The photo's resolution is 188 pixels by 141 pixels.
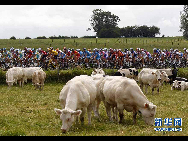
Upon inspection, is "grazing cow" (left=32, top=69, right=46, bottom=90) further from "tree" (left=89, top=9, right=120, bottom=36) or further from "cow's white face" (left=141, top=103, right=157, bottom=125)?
"tree" (left=89, top=9, right=120, bottom=36)

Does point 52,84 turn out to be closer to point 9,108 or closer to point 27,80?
point 27,80

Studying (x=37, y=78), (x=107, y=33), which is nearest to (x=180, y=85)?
(x=37, y=78)

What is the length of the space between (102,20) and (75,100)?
344 feet

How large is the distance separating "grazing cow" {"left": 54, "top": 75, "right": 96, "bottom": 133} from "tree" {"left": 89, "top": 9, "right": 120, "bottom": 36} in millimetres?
100799

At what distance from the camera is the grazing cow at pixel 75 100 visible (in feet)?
29.4

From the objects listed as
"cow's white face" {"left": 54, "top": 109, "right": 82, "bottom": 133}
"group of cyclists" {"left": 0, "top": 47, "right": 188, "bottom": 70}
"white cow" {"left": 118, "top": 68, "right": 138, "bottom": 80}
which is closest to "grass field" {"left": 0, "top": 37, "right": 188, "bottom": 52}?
"group of cyclists" {"left": 0, "top": 47, "right": 188, "bottom": 70}

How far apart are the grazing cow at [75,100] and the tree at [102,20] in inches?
3968

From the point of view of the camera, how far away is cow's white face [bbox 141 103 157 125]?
34.4 ft

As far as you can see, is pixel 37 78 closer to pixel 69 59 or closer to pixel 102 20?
pixel 69 59

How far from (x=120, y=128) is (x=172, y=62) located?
26533 millimetres

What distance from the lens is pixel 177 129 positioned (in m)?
9.48

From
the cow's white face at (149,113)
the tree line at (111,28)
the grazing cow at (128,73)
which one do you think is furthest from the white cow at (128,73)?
the tree line at (111,28)

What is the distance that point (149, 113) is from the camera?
10531mm

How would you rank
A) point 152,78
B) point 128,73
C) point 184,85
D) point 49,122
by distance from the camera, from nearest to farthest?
point 49,122 → point 152,78 → point 184,85 → point 128,73
